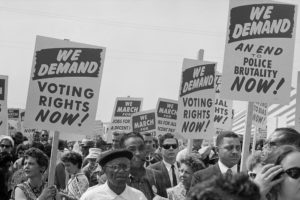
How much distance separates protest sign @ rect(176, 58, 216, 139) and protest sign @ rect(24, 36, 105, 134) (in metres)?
3.23

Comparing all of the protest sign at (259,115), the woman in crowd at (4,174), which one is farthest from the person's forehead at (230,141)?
the protest sign at (259,115)

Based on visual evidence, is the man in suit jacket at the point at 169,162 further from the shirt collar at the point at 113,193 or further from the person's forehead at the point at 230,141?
the shirt collar at the point at 113,193

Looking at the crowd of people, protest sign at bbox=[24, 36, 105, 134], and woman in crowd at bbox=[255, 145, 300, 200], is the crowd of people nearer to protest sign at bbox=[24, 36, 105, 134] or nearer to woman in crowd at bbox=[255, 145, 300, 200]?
woman in crowd at bbox=[255, 145, 300, 200]

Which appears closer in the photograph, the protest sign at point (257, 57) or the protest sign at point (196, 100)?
the protest sign at point (257, 57)

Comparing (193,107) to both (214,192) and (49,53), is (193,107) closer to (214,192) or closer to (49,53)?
(49,53)

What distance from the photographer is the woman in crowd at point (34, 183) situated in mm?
5922

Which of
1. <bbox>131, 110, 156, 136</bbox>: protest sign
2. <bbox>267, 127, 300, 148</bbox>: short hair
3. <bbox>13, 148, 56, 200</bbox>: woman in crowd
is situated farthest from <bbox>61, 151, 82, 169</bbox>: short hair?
<bbox>131, 110, 156, 136</bbox>: protest sign

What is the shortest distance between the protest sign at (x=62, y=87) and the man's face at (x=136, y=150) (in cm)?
92

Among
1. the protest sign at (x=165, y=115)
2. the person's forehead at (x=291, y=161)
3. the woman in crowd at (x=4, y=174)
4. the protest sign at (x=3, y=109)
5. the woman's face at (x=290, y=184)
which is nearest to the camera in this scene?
the woman's face at (x=290, y=184)

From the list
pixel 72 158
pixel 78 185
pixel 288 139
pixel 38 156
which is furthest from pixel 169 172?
pixel 288 139

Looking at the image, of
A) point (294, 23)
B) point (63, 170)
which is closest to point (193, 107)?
point (63, 170)

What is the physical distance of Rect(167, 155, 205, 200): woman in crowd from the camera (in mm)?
6770

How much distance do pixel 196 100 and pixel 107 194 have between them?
5.82 metres

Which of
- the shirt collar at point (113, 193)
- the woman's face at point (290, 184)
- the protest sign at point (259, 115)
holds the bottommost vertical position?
the shirt collar at point (113, 193)
